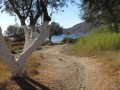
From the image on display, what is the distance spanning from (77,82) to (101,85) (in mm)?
835

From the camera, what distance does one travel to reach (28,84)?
11.1m

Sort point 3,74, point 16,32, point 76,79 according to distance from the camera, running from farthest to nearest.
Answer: point 16,32 < point 76,79 < point 3,74

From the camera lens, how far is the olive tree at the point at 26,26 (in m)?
10.9

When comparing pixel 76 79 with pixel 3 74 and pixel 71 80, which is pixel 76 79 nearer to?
pixel 71 80

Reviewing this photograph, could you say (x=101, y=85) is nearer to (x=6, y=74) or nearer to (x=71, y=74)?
(x=71, y=74)

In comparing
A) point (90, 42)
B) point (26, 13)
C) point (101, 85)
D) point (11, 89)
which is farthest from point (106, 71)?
point (90, 42)

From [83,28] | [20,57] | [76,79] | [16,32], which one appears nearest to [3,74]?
[20,57]

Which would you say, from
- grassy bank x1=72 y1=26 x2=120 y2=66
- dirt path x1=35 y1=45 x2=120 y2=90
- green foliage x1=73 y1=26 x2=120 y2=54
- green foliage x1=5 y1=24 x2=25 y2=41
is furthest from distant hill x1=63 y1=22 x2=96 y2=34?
dirt path x1=35 y1=45 x2=120 y2=90

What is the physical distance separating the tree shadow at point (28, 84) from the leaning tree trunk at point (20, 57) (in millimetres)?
211

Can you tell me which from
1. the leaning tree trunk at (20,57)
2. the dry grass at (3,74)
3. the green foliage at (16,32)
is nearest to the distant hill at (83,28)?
the green foliage at (16,32)

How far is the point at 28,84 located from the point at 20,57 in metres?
0.93

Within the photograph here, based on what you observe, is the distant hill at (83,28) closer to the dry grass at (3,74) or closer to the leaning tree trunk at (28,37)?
the dry grass at (3,74)

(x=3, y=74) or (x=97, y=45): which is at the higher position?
(x=3, y=74)

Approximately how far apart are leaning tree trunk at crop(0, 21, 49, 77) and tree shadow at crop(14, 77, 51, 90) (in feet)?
0.69
